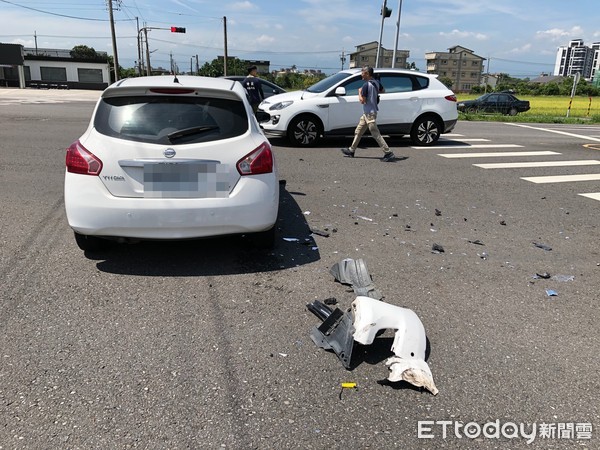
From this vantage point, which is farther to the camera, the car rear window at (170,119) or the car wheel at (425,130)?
the car wheel at (425,130)

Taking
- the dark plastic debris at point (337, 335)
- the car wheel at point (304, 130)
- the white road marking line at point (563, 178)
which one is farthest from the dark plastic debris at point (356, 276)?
the car wheel at point (304, 130)

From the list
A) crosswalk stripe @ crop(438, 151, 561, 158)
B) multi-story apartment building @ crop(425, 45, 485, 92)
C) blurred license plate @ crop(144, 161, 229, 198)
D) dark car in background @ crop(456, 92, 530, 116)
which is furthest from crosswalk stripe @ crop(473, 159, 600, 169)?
multi-story apartment building @ crop(425, 45, 485, 92)

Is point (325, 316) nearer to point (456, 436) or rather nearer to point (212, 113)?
point (456, 436)

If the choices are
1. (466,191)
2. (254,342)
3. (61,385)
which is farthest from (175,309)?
(466,191)

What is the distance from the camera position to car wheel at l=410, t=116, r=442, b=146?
12469 millimetres

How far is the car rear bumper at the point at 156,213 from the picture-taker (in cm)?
412

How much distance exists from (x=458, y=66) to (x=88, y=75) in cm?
9796

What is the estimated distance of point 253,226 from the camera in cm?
439

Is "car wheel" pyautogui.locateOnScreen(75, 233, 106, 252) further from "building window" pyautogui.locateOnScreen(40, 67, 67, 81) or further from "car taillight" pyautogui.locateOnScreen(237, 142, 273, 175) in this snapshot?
"building window" pyautogui.locateOnScreen(40, 67, 67, 81)

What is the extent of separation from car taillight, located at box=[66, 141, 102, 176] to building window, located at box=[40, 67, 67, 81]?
64273 mm

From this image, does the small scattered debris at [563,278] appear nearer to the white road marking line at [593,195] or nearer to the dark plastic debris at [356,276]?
the dark plastic debris at [356,276]

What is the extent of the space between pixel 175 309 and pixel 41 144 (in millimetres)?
9231

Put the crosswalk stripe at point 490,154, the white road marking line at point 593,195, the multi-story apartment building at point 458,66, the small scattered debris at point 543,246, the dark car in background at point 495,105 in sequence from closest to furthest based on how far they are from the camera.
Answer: the small scattered debris at point 543,246 → the white road marking line at point 593,195 → the crosswalk stripe at point 490,154 → the dark car in background at point 495,105 → the multi-story apartment building at point 458,66

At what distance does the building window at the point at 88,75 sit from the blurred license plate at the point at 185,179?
64563 millimetres
